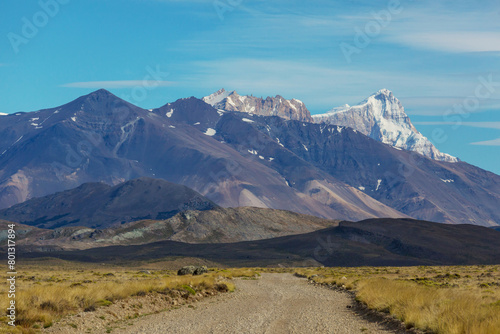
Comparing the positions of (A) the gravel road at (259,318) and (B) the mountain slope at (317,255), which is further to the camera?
(B) the mountain slope at (317,255)

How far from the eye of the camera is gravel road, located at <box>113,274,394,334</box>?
23.7 metres

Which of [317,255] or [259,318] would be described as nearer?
[259,318]

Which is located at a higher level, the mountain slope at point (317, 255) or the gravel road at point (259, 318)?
the gravel road at point (259, 318)

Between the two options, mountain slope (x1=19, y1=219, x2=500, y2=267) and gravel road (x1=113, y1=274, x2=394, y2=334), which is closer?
gravel road (x1=113, y1=274, x2=394, y2=334)

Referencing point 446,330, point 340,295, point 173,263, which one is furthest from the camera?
point 173,263

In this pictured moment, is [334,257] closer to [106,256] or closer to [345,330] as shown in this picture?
[106,256]

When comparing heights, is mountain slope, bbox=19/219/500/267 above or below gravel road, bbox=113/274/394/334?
below

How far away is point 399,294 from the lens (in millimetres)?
29906

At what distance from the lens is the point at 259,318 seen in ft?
88.4

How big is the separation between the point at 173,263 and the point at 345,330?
4850 inches

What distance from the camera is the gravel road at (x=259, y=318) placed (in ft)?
77.7

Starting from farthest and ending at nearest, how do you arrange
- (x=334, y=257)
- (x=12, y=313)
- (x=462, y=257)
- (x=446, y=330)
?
(x=462, y=257)
(x=334, y=257)
(x=12, y=313)
(x=446, y=330)

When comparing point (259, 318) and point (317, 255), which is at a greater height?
point (259, 318)

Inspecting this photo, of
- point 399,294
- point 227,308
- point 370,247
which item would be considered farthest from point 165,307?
point 370,247
